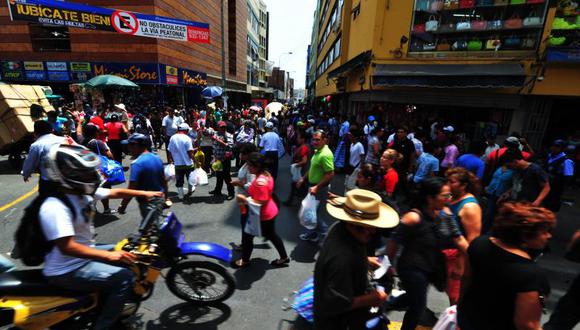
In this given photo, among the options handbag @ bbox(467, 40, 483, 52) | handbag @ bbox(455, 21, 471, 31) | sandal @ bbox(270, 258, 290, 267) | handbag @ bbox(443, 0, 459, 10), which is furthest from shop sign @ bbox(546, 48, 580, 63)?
sandal @ bbox(270, 258, 290, 267)

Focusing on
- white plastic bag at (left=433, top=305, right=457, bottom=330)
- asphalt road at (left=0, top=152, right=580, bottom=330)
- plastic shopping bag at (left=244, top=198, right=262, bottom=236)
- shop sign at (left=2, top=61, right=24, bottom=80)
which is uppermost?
shop sign at (left=2, top=61, right=24, bottom=80)

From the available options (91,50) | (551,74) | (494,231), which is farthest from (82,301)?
(91,50)

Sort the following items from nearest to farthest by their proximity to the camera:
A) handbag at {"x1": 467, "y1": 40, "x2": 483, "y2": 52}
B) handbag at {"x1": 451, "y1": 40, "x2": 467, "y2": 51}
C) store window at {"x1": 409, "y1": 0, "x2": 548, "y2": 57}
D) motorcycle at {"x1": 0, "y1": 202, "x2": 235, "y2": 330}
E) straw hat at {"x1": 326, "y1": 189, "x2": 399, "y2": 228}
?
straw hat at {"x1": 326, "y1": 189, "x2": 399, "y2": 228} → motorcycle at {"x1": 0, "y1": 202, "x2": 235, "y2": 330} → store window at {"x1": 409, "y1": 0, "x2": 548, "y2": 57} → handbag at {"x1": 467, "y1": 40, "x2": 483, "y2": 52} → handbag at {"x1": 451, "y1": 40, "x2": 467, "y2": 51}

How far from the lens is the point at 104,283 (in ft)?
7.60

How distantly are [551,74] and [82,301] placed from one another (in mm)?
12987

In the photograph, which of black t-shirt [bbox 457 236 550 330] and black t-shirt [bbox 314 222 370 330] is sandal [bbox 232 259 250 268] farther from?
black t-shirt [bbox 457 236 550 330]

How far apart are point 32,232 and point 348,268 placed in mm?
2263

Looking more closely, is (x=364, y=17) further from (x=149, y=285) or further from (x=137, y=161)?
(x=149, y=285)

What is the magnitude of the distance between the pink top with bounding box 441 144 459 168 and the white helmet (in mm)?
6965

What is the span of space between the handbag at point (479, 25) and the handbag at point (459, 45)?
0.51 m

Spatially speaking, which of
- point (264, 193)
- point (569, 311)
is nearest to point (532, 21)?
point (569, 311)

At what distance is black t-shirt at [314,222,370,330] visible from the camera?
1807 millimetres

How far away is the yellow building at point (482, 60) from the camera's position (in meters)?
9.06

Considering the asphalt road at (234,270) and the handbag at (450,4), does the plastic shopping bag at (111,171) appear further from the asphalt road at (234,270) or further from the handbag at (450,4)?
the handbag at (450,4)
